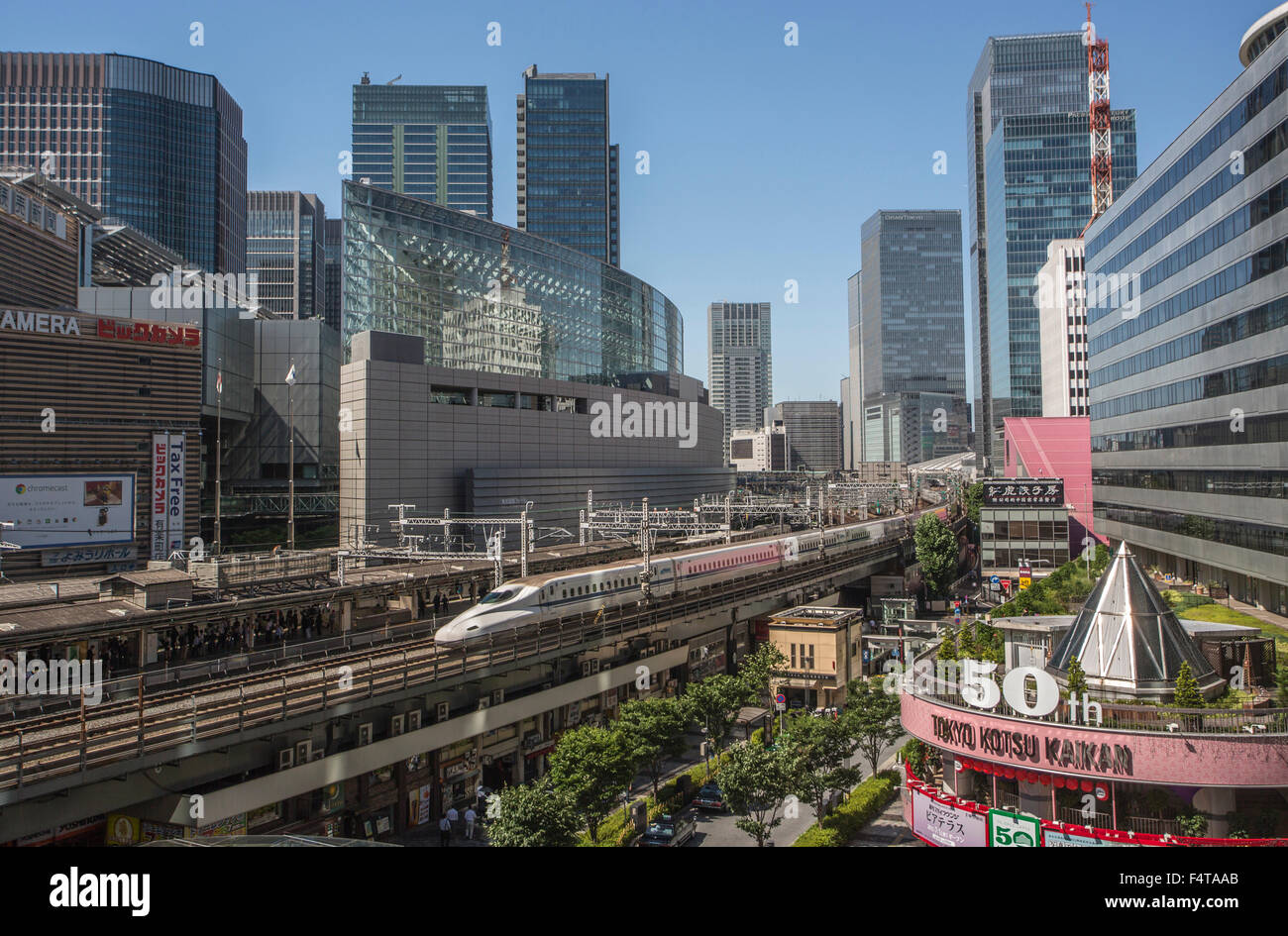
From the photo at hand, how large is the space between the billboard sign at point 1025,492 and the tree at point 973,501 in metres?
30.5

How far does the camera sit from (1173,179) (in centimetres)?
4700

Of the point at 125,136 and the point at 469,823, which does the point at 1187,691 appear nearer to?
the point at 469,823

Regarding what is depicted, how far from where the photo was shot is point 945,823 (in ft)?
66.4

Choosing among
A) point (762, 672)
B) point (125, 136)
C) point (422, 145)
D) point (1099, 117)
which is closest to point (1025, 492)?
point (762, 672)

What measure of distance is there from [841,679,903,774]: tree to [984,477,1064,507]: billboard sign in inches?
1494

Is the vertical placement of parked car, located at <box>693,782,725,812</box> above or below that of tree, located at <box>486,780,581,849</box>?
below

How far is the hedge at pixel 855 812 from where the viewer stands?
23.8m

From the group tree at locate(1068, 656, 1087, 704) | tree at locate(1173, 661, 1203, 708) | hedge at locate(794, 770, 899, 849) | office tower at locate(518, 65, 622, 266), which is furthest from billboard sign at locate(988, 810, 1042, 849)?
office tower at locate(518, 65, 622, 266)

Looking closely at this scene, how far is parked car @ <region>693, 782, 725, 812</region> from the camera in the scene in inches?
1099

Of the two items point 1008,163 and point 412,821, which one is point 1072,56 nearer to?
point 1008,163

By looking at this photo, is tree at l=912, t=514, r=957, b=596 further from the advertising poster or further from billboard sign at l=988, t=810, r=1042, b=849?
billboard sign at l=988, t=810, r=1042, b=849

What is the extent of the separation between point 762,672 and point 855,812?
890 cm
